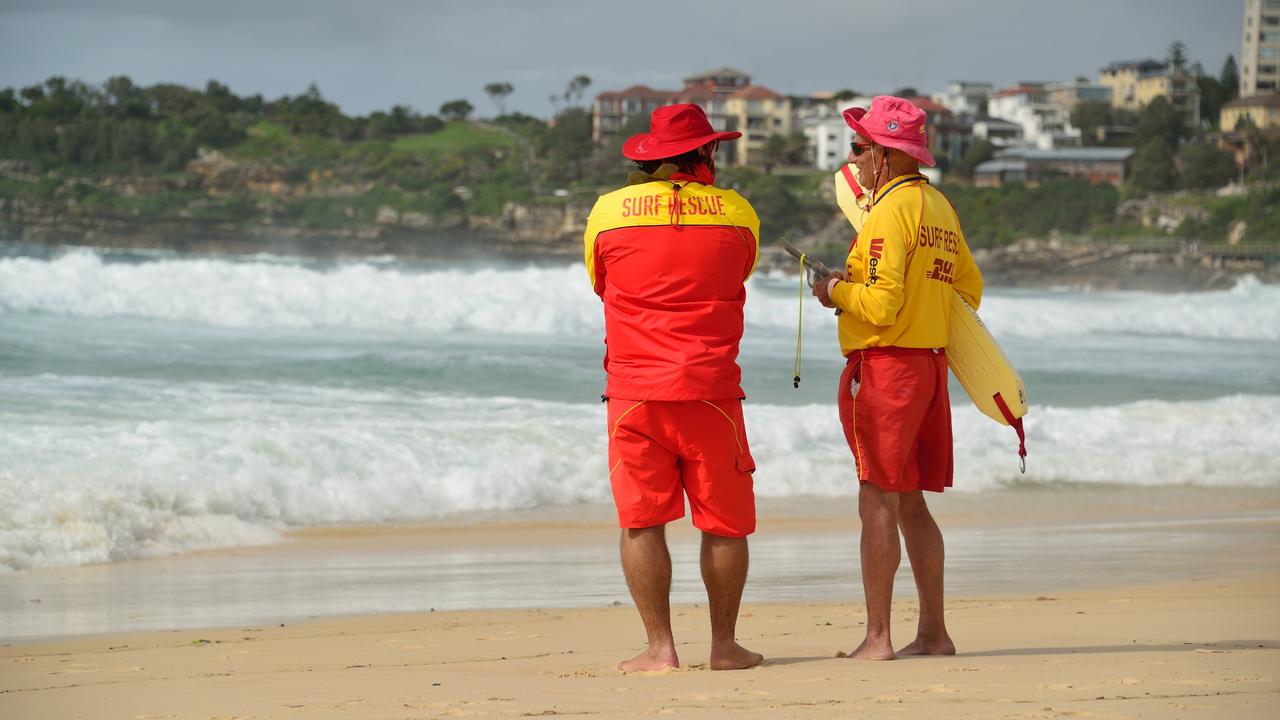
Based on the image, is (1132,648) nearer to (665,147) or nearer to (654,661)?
(654,661)

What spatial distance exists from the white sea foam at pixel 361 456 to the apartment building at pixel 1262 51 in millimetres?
110688

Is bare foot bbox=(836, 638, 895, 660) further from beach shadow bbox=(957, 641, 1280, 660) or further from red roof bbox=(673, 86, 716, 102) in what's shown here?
red roof bbox=(673, 86, 716, 102)

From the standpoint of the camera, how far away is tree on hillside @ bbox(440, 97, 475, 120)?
131250 millimetres

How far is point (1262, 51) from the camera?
11194 centimetres

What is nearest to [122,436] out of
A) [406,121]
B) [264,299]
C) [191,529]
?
[191,529]

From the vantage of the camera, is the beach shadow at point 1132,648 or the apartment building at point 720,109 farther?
the apartment building at point 720,109

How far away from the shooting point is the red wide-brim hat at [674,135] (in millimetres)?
3814

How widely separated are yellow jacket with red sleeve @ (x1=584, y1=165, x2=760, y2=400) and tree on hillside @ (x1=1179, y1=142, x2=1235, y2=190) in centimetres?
9044

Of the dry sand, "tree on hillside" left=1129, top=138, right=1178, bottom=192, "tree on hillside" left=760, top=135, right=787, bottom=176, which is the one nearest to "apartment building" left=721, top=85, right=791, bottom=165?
"tree on hillside" left=760, top=135, right=787, bottom=176

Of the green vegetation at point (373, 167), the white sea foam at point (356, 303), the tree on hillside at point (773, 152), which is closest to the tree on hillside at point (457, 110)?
the green vegetation at point (373, 167)

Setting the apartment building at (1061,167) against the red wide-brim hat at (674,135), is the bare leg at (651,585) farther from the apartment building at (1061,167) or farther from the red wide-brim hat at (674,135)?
the apartment building at (1061,167)

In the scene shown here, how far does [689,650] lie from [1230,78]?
5120 inches

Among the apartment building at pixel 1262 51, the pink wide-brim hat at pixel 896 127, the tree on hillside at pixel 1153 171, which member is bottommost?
the pink wide-brim hat at pixel 896 127

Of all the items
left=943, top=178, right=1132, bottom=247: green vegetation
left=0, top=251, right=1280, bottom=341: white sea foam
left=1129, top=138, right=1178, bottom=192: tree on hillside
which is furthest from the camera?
left=1129, top=138, right=1178, bottom=192: tree on hillside
